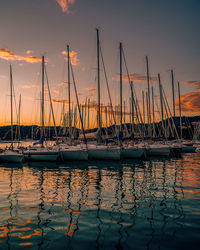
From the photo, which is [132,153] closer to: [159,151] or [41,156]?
[159,151]

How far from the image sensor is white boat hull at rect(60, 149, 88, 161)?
100ft

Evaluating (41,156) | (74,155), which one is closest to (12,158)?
(41,156)

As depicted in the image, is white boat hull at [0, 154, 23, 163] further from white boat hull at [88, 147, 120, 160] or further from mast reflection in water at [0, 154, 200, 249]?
mast reflection in water at [0, 154, 200, 249]

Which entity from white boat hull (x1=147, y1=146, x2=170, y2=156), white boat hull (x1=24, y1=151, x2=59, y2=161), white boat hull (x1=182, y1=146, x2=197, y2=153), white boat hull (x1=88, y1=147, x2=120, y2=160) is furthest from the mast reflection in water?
white boat hull (x1=182, y1=146, x2=197, y2=153)

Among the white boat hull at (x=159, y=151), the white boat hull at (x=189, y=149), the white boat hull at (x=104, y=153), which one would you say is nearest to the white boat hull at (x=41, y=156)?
the white boat hull at (x=104, y=153)

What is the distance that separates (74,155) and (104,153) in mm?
4173

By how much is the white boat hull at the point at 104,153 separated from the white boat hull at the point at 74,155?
1314mm

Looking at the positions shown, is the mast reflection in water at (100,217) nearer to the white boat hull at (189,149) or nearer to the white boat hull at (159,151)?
the white boat hull at (159,151)

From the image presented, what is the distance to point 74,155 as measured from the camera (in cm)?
3105

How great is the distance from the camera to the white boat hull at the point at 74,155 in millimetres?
30562

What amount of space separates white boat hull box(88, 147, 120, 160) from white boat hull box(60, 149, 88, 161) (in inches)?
51.7

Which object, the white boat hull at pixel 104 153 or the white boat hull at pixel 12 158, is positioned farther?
the white boat hull at pixel 104 153

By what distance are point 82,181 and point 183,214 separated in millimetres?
9072

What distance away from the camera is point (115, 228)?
26.0ft
